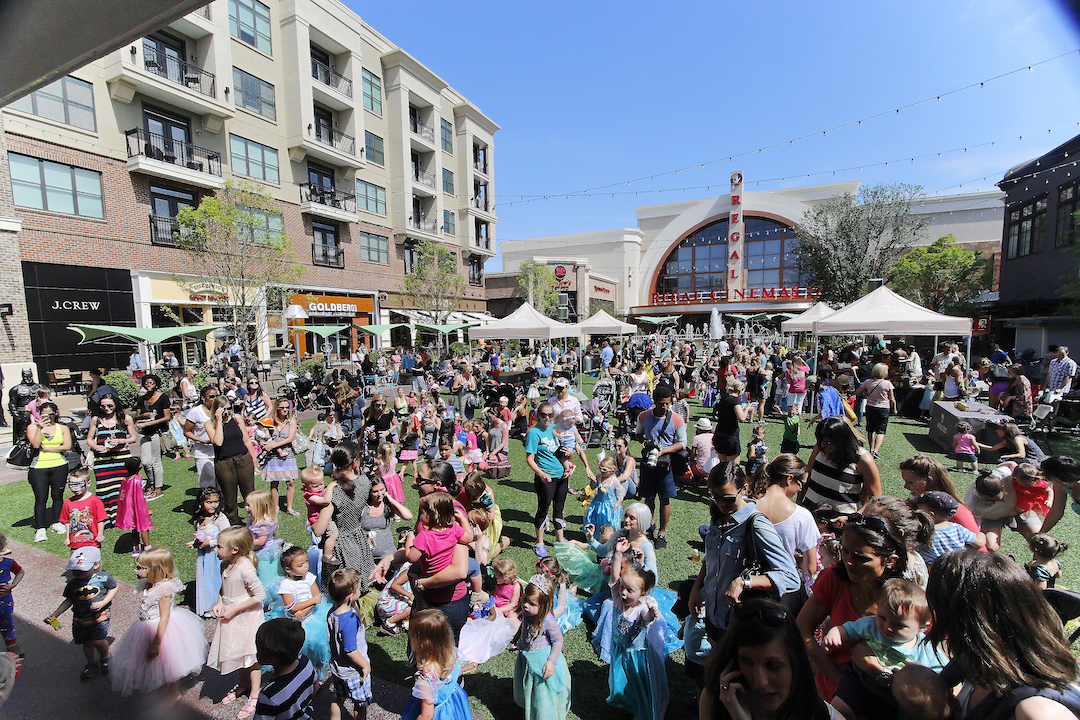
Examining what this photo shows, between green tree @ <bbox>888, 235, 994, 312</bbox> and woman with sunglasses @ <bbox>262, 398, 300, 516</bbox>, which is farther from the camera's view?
green tree @ <bbox>888, 235, 994, 312</bbox>

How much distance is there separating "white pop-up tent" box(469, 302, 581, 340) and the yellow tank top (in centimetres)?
960

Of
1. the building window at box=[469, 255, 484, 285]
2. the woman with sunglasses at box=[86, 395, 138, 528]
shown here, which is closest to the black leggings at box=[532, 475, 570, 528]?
the woman with sunglasses at box=[86, 395, 138, 528]

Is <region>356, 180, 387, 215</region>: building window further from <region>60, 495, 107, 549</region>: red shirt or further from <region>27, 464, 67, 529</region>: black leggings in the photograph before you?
<region>60, 495, 107, 549</region>: red shirt

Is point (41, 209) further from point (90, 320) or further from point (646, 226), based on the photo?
point (646, 226)

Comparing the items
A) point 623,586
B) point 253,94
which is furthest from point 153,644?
point 253,94

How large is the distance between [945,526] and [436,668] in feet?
10.3

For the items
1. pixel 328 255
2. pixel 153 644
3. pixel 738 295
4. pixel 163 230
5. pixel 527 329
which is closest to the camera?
pixel 153 644

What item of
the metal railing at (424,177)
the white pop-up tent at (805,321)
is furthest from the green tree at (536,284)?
the white pop-up tent at (805,321)

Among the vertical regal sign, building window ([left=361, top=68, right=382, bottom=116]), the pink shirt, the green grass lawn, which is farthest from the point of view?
the vertical regal sign

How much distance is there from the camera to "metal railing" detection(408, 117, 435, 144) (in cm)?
3203

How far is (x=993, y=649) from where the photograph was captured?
1464mm

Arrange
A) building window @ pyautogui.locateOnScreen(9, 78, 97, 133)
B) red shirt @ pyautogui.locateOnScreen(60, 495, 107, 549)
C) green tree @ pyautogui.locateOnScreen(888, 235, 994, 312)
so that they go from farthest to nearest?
green tree @ pyautogui.locateOnScreen(888, 235, 994, 312) → building window @ pyautogui.locateOnScreen(9, 78, 97, 133) → red shirt @ pyautogui.locateOnScreen(60, 495, 107, 549)

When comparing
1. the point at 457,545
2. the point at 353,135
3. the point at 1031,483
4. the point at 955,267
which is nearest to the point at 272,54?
the point at 353,135

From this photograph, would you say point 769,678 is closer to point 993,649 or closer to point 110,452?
point 993,649
